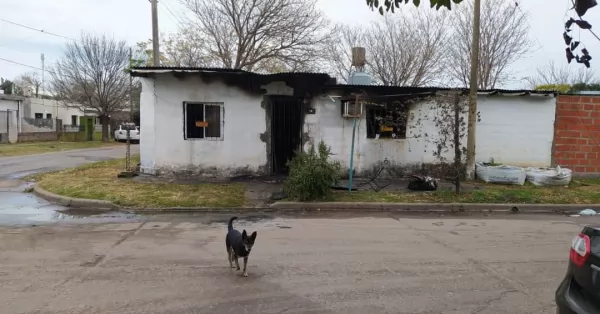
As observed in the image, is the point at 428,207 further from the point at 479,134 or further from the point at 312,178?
the point at 479,134

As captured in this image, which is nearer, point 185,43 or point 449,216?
point 449,216

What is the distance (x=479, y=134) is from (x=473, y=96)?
1.64 meters

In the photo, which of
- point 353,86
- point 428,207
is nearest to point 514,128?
point 353,86

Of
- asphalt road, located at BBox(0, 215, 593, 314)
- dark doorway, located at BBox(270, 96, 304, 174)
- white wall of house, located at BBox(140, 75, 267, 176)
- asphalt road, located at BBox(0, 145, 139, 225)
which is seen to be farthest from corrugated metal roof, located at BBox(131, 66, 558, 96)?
asphalt road, located at BBox(0, 215, 593, 314)

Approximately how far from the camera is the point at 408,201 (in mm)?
10391

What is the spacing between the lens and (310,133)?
13.5 m

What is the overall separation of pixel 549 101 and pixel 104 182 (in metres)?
13.6

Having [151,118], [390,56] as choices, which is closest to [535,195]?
[151,118]

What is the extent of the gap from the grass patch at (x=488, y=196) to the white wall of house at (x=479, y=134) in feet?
8.11

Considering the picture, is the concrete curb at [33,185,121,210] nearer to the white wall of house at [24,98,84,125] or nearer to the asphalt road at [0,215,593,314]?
the asphalt road at [0,215,593,314]

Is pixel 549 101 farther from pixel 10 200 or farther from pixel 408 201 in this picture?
pixel 10 200

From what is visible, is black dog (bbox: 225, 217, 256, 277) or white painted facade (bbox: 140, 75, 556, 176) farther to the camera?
white painted facade (bbox: 140, 75, 556, 176)

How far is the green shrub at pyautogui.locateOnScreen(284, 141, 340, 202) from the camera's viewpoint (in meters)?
10.1

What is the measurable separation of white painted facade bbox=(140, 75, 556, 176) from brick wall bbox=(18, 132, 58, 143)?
24247mm
